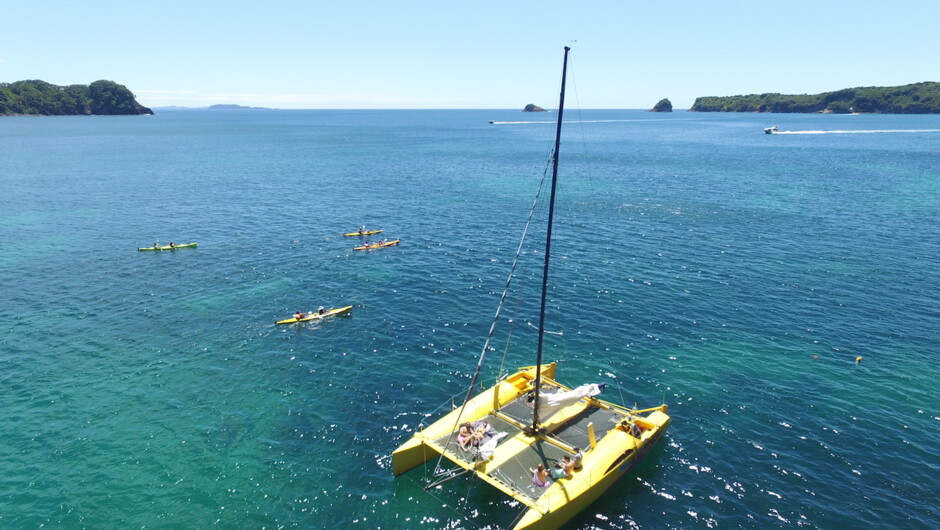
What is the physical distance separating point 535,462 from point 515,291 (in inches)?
1132

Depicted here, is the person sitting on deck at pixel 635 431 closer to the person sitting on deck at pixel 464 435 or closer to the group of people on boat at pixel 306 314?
the person sitting on deck at pixel 464 435

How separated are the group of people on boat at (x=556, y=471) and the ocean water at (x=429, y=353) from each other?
84.6 inches

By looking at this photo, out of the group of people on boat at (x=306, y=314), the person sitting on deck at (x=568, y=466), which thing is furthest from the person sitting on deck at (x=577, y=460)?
the group of people on boat at (x=306, y=314)

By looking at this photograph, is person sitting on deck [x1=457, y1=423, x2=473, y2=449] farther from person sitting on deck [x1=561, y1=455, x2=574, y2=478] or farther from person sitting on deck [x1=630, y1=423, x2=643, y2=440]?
person sitting on deck [x1=630, y1=423, x2=643, y2=440]

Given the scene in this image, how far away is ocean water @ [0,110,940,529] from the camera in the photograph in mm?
27016

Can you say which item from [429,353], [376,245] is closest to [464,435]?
[429,353]

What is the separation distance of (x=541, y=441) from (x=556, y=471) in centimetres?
315

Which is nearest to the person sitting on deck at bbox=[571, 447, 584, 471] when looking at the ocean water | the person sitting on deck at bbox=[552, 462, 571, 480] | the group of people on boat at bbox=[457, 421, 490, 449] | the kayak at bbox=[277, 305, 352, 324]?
the person sitting on deck at bbox=[552, 462, 571, 480]

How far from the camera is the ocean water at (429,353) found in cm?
2702

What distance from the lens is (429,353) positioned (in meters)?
41.8

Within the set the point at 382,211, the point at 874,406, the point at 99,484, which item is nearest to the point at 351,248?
the point at 382,211

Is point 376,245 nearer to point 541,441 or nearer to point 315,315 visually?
point 315,315

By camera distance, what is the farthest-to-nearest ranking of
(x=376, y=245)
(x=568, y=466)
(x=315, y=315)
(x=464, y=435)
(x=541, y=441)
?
(x=376, y=245)
(x=315, y=315)
(x=541, y=441)
(x=464, y=435)
(x=568, y=466)

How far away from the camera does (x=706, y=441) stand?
103ft
